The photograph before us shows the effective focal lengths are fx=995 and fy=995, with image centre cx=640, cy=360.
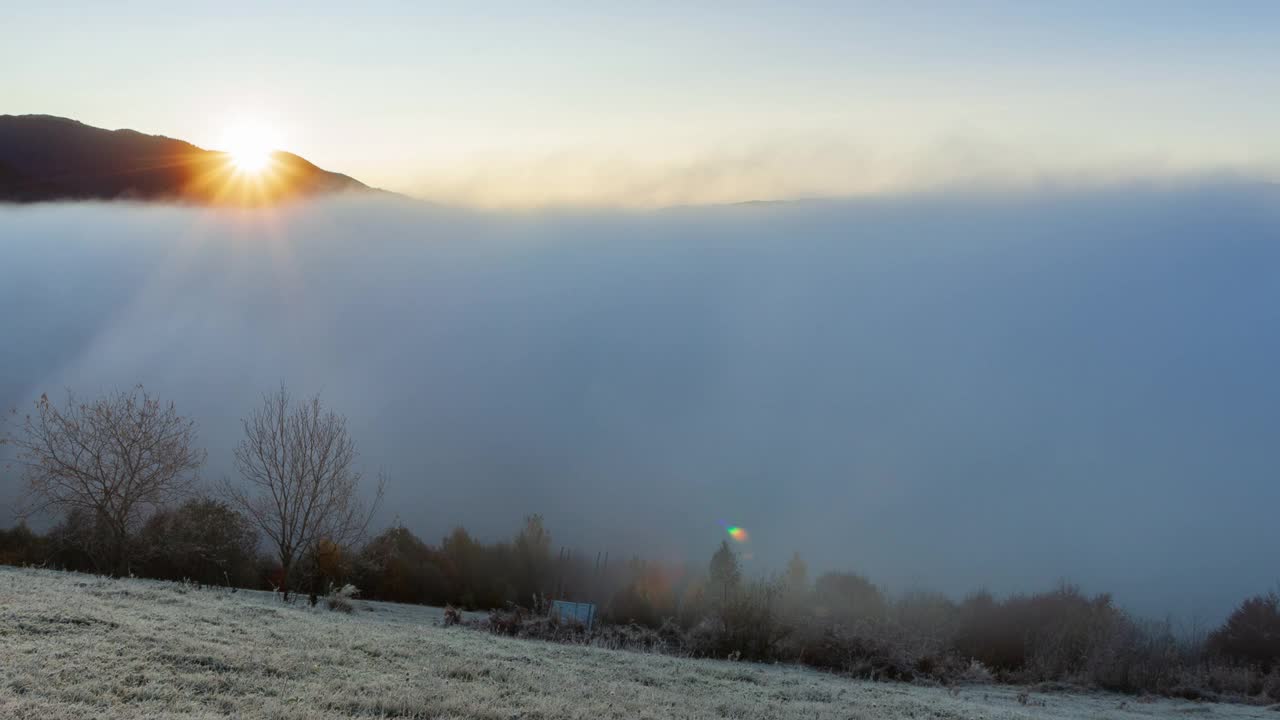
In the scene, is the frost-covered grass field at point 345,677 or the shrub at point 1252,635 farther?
the shrub at point 1252,635

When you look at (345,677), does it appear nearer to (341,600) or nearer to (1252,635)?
(341,600)

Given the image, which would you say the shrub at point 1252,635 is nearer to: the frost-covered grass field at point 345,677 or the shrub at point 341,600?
the frost-covered grass field at point 345,677

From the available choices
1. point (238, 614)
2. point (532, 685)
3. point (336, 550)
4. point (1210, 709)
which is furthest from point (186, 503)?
point (1210, 709)

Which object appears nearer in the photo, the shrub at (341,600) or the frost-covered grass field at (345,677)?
the frost-covered grass field at (345,677)

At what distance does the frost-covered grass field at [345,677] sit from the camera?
35.4 ft

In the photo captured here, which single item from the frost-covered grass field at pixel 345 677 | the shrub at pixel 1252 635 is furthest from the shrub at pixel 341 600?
the shrub at pixel 1252 635

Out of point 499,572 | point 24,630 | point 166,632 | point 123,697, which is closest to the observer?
point 123,697

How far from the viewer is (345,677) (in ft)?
41.3

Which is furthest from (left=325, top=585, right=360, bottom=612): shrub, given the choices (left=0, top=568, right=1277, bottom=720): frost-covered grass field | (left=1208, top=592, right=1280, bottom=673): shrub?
(left=1208, top=592, right=1280, bottom=673): shrub

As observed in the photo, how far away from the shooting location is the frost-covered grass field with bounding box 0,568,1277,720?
10.8 meters

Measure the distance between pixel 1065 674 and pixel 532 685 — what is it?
15830 mm

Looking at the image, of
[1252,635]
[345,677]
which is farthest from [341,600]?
[1252,635]

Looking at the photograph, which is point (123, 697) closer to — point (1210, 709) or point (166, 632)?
point (166, 632)

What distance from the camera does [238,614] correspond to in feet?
58.0
